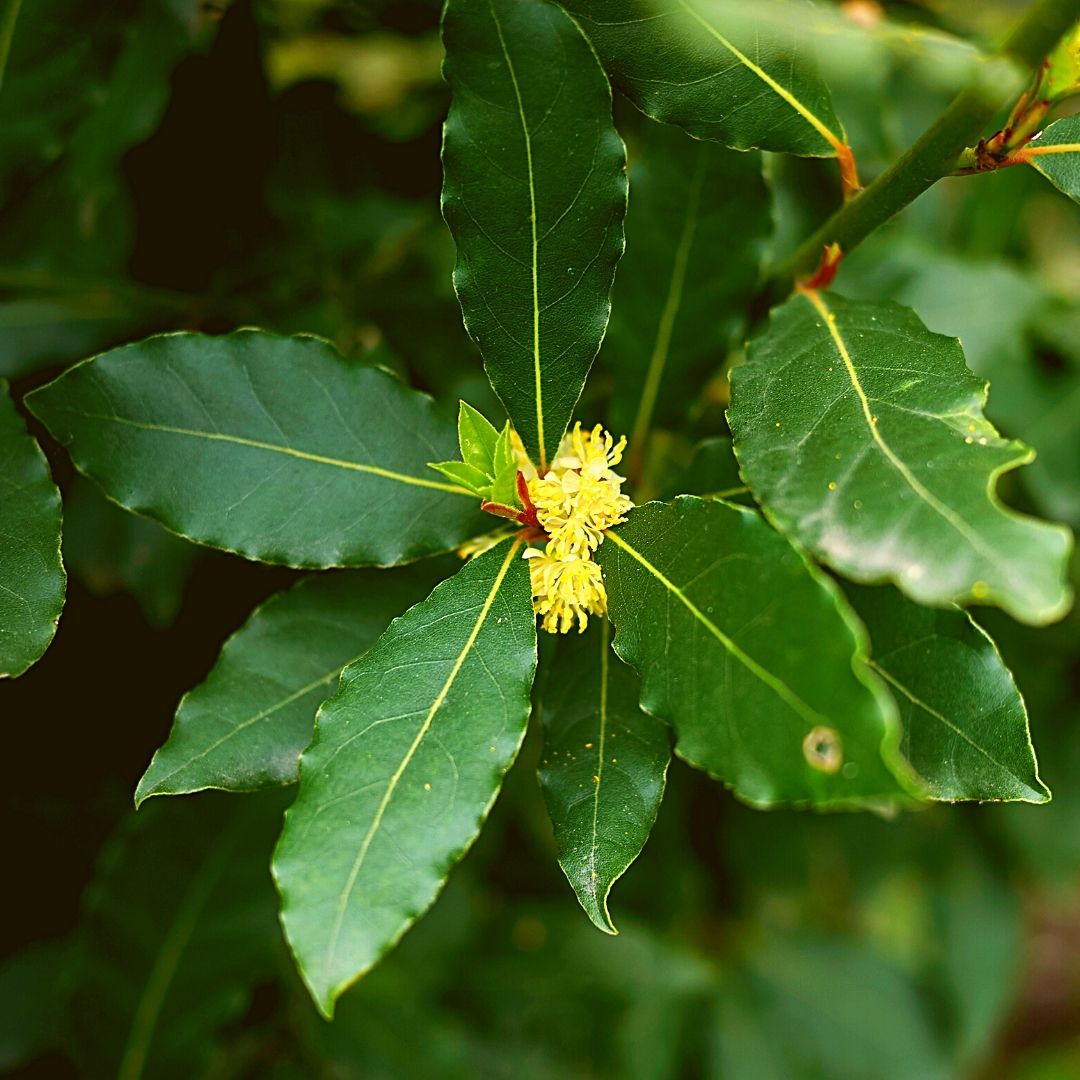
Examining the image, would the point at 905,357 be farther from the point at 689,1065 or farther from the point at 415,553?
the point at 689,1065

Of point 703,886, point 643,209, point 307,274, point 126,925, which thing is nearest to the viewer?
point 643,209

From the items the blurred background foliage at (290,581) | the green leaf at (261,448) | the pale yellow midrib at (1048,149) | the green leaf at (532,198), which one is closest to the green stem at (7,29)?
the blurred background foliage at (290,581)

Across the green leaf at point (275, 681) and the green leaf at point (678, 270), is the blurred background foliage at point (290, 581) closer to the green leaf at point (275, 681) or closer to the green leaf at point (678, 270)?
the green leaf at point (678, 270)

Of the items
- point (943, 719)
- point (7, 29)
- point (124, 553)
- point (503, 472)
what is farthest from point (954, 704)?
point (7, 29)

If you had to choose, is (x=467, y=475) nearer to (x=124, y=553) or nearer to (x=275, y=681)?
(x=275, y=681)

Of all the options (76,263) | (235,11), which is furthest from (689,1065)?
(235,11)
